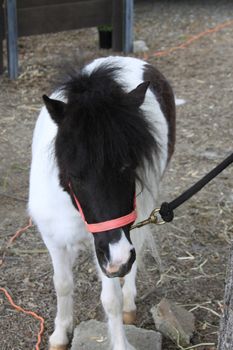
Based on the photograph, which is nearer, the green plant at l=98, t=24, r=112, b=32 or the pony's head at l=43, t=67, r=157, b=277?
the pony's head at l=43, t=67, r=157, b=277

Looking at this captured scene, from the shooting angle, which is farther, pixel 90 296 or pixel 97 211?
pixel 90 296

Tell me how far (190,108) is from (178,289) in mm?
2991

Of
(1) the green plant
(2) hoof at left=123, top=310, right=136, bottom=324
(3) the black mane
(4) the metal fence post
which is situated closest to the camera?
(3) the black mane

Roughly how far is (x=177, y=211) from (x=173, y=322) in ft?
4.40

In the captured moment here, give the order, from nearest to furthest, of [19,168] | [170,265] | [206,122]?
[170,265]
[19,168]
[206,122]

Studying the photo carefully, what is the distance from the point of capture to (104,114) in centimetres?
207

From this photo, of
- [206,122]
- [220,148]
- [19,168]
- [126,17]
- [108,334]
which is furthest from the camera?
[126,17]

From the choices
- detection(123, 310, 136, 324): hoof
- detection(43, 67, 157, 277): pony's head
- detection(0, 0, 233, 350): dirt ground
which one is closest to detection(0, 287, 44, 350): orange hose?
detection(0, 0, 233, 350): dirt ground

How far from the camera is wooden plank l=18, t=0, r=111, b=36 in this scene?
689 centimetres

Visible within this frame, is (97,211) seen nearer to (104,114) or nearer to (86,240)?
(104,114)

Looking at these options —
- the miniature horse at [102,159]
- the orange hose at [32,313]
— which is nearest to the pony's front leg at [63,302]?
the orange hose at [32,313]

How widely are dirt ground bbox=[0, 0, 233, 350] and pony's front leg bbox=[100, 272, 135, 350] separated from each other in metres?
0.31

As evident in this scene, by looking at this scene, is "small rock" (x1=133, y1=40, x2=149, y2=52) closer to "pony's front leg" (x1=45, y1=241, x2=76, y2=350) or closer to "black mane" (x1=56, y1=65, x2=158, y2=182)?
"pony's front leg" (x1=45, y1=241, x2=76, y2=350)

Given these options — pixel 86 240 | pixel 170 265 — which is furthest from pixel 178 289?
pixel 86 240
